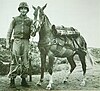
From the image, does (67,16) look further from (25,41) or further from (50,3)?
(25,41)

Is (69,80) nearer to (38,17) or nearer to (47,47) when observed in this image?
(47,47)

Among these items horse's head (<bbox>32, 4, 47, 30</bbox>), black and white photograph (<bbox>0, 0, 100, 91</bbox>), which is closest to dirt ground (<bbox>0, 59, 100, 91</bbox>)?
black and white photograph (<bbox>0, 0, 100, 91</bbox>)

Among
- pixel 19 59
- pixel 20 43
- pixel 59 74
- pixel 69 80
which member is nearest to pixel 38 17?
pixel 20 43

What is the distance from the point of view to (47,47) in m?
2.89

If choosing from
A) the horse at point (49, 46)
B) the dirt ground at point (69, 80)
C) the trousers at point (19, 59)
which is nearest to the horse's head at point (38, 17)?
the horse at point (49, 46)

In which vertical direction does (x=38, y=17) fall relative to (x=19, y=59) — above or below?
above

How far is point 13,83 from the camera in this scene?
274cm

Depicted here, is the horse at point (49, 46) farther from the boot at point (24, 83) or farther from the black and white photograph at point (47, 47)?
the boot at point (24, 83)

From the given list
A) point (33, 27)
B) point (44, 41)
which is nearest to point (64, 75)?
point (44, 41)

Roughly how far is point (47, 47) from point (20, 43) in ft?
1.04

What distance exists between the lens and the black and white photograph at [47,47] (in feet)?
9.13

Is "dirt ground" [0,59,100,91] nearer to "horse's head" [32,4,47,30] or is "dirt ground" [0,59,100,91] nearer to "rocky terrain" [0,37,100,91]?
"rocky terrain" [0,37,100,91]

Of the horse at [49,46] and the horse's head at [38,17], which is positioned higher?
the horse's head at [38,17]

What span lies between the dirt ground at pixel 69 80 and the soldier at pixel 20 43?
6cm
